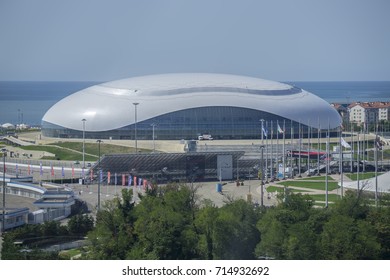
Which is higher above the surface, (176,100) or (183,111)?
(176,100)

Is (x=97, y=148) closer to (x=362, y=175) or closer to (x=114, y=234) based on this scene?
(x=362, y=175)

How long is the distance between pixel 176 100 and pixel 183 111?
78 centimetres

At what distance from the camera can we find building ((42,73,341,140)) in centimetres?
4147

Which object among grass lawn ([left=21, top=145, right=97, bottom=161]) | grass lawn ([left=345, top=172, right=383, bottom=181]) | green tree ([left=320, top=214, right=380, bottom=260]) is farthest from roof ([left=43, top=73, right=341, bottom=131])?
green tree ([left=320, top=214, right=380, bottom=260])

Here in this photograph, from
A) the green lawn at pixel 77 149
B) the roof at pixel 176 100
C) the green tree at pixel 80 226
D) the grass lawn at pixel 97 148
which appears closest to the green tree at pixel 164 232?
the green tree at pixel 80 226

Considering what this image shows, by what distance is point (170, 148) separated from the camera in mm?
38281

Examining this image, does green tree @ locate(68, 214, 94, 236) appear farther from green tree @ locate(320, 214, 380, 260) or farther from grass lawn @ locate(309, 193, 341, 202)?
grass lawn @ locate(309, 193, 341, 202)

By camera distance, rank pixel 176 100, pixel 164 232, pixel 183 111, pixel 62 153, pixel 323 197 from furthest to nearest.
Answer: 1. pixel 176 100
2. pixel 183 111
3. pixel 62 153
4. pixel 323 197
5. pixel 164 232

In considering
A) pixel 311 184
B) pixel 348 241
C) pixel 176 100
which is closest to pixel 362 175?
pixel 311 184

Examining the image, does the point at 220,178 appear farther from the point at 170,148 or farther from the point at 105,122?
the point at 105,122

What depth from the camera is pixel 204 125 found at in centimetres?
4169

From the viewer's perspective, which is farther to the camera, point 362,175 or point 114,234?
point 362,175
